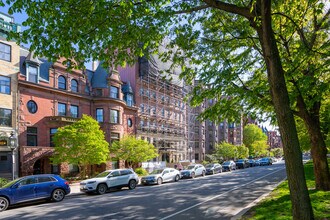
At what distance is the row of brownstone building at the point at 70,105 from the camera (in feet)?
90.0

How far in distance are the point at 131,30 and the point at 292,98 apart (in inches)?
285

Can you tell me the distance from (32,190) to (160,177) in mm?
12736

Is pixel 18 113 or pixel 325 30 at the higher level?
pixel 325 30

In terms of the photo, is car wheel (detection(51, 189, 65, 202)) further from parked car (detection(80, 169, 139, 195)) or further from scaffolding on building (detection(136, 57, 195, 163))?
scaffolding on building (detection(136, 57, 195, 163))

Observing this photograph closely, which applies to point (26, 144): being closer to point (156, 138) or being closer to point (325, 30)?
point (156, 138)

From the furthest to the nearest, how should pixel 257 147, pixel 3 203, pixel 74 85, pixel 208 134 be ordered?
pixel 257 147 < pixel 208 134 < pixel 74 85 < pixel 3 203

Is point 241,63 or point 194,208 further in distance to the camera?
point 241,63

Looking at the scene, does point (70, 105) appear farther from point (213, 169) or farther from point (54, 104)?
point (213, 169)

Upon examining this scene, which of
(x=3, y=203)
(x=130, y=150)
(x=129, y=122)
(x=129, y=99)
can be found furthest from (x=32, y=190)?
(x=129, y=99)

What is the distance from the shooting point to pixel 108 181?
20.7 metres

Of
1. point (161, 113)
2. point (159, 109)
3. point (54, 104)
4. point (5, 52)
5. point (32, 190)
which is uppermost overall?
point (5, 52)

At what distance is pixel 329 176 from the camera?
14.3m

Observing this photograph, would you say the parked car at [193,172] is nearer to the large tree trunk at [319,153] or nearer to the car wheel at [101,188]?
the car wheel at [101,188]

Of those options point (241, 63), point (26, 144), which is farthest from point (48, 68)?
point (241, 63)
